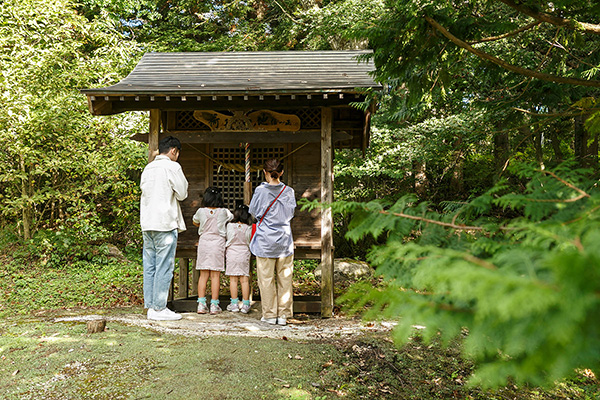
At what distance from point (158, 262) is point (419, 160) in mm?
6481

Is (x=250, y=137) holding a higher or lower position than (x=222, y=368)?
higher

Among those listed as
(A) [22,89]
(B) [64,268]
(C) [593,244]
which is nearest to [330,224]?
(C) [593,244]

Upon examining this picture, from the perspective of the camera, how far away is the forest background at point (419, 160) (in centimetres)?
108

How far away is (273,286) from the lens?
5.92 metres

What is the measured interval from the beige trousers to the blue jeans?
1.16 m

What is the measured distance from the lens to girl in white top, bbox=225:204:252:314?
6.44 m

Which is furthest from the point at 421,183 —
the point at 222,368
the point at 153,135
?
the point at 222,368

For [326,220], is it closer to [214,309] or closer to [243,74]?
[214,309]

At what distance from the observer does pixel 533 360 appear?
926mm

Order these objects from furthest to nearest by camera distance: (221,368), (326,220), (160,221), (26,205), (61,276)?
(26,205) < (61,276) < (326,220) < (160,221) < (221,368)

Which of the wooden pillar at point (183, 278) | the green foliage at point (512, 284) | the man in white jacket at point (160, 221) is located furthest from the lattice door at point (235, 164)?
the green foliage at point (512, 284)

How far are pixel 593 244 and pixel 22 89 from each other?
452 inches

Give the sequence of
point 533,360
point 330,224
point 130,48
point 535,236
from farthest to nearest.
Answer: point 130,48, point 330,224, point 535,236, point 533,360

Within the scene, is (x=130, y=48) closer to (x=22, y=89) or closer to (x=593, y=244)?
(x=22, y=89)
